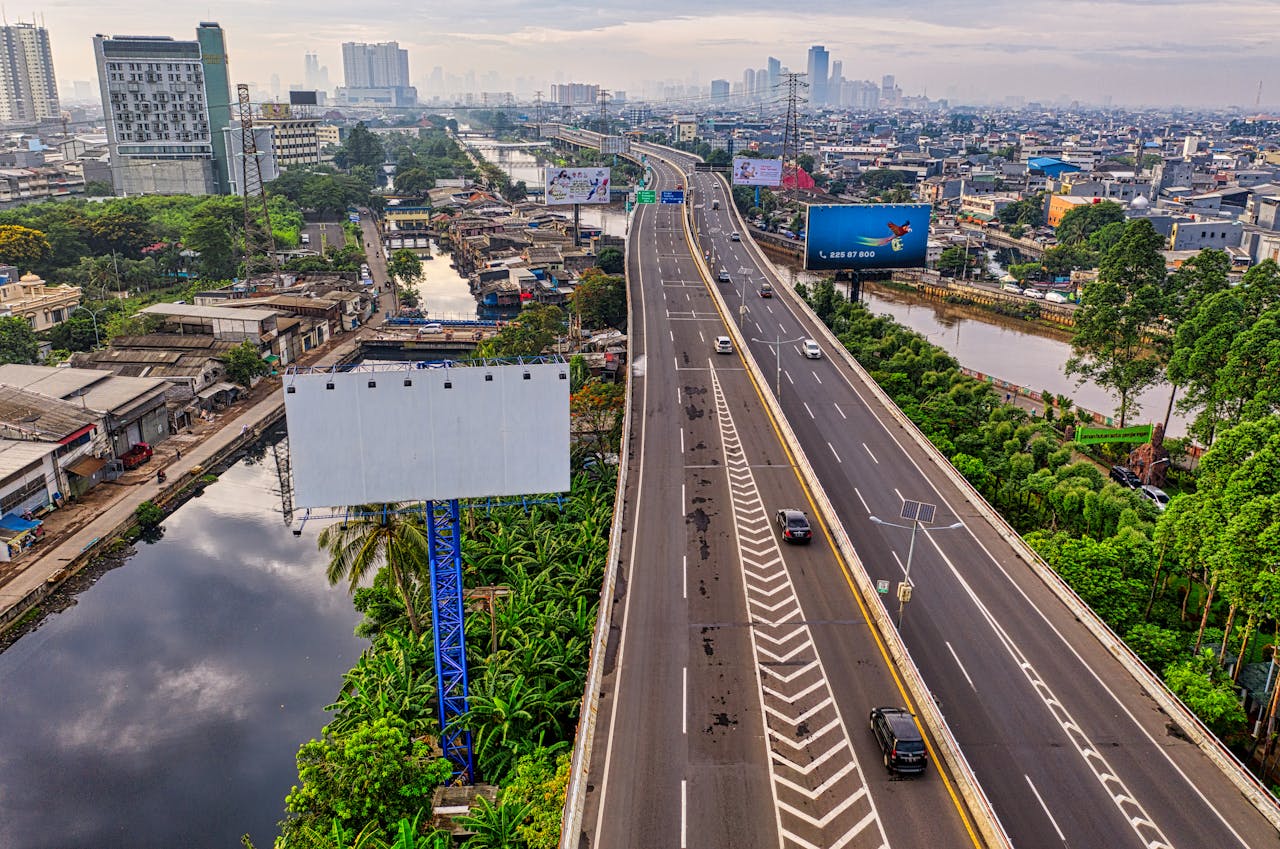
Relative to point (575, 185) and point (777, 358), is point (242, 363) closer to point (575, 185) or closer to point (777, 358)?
point (777, 358)

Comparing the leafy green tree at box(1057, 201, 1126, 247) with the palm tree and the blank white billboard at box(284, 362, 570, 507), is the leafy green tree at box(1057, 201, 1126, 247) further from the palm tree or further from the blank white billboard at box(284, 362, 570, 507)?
the blank white billboard at box(284, 362, 570, 507)

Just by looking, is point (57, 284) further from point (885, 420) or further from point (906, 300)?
point (906, 300)

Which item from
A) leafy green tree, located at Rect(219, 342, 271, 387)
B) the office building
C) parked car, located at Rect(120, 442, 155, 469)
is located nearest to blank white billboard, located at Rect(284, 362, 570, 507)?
parked car, located at Rect(120, 442, 155, 469)

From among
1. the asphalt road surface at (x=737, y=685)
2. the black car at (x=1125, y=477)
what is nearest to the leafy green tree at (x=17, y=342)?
the asphalt road surface at (x=737, y=685)

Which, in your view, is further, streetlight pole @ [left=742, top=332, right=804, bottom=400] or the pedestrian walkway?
streetlight pole @ [left=742, top=332, right=804, bottom=400]

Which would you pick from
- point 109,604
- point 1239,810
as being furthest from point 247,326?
point 1239,810
